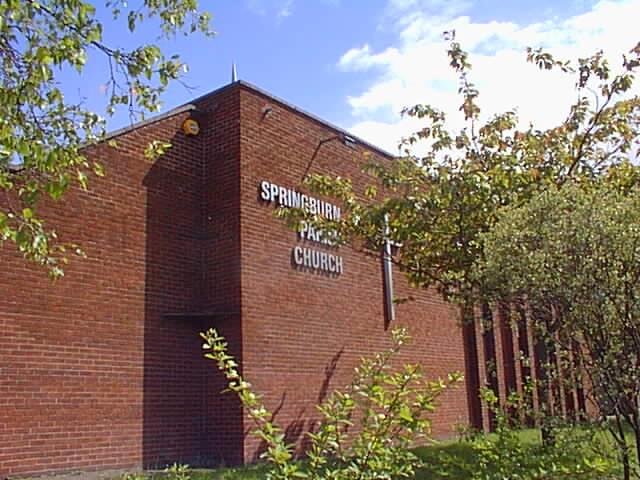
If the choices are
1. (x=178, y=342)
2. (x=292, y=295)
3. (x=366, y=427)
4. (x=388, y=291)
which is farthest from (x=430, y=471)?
(x=366, y=427)

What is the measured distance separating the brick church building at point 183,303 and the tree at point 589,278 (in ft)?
17.1

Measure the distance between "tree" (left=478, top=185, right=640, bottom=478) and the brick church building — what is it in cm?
522

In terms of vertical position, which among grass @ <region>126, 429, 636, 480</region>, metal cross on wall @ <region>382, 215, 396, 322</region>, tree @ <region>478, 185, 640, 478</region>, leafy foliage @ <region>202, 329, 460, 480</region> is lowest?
grass @ <region>126, 429, 636, 480</region>

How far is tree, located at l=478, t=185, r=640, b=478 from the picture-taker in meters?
6.00

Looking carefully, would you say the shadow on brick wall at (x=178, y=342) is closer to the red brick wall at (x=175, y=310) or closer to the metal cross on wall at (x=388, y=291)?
the red brick wall at (x=175, y=310)

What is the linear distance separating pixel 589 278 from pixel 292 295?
21.1 feet

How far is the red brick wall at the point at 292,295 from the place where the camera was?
11132 mm

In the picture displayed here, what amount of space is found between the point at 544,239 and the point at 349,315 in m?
7.00

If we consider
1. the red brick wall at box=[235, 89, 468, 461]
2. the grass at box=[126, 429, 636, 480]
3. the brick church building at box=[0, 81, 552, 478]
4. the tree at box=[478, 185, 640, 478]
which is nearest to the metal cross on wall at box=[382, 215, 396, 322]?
the red brick wall at box=[235, 89, 468, 461]

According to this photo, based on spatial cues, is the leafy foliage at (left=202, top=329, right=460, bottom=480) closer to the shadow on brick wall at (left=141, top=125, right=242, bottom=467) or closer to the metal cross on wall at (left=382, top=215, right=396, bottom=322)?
the shadow on brick wall at (left=141, top=125, right=242, bottom=467)

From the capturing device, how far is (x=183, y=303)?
11.1 metres

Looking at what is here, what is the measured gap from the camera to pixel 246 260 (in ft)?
36.6

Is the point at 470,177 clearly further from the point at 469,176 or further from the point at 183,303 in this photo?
the point at 183,303

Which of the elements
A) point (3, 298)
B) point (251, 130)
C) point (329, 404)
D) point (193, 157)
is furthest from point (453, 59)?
point (329, 404)
